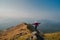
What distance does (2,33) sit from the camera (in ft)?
136

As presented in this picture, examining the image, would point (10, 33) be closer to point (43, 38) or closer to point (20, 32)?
point (20, 32)

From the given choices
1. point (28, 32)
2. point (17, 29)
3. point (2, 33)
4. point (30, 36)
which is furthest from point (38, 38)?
point (2, 33)

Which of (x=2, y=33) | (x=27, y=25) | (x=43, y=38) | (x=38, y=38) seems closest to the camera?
(x=38, y=38)

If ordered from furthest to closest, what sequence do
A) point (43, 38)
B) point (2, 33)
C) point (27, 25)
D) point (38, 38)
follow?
point (2, 33) < point (27, 25) < point (43, 38) < point (38, 38)

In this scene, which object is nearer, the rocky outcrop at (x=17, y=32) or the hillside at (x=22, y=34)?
the hillside at (x=22, y=34)

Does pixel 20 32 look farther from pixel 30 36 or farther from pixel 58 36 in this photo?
pixel 58 36

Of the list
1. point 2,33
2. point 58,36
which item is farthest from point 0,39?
point 58,36

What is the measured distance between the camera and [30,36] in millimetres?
34031

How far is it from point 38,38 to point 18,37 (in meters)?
5.45

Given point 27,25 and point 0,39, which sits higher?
point 27,25

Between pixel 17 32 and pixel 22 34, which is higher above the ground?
pixel 17 32

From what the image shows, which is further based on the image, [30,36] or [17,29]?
[17,29]

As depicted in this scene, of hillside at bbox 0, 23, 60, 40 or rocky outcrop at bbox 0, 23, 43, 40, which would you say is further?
rocky outcrop at bbox 0, 23, 43, 40

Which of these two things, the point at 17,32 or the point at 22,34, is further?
the point at 17,32
